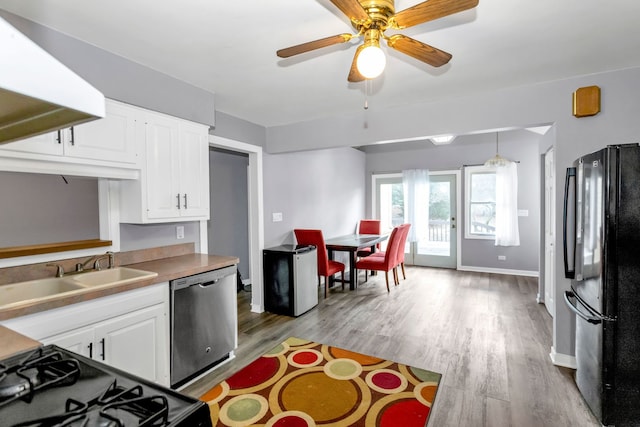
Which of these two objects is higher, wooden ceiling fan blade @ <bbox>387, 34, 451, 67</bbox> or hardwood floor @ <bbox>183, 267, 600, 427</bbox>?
wooden ceiling fan blade @ <bbox>387, 34, 451, 67</bbox>

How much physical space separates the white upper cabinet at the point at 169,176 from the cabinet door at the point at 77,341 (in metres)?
0.87

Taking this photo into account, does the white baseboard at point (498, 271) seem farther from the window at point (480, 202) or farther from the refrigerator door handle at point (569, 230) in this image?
the refrigerator door handle at point (569, 230)

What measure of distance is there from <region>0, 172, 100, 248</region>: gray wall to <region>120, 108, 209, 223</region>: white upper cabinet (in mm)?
991

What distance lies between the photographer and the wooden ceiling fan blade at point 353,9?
1292 millimetres

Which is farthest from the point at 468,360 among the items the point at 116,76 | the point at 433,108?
the point at 116,76

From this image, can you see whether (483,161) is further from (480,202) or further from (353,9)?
(353,9)

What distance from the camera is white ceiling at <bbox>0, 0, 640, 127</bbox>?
1722mm

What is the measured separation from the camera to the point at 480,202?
6141mm

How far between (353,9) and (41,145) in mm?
1869

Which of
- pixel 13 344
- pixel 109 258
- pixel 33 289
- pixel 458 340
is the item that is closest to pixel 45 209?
pixel 109 258

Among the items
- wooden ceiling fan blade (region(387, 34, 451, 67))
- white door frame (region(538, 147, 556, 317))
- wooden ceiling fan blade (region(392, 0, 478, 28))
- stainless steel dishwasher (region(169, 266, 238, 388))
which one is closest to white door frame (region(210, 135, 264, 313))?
stainless steel dishwasher (region(169, 266, 238, 388))

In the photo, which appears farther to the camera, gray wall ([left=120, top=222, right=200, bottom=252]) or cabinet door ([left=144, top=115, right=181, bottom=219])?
gray wall ([left=120, top=222, right=200, bottom=252])

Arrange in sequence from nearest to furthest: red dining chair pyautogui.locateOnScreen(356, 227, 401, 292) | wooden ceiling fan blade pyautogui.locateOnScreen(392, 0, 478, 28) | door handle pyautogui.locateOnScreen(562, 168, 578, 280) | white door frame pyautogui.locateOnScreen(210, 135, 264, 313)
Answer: wooden ceiling fan blade pyautogui.locateOnScreen(392, 0, 478, 28)
door handle pyautogui.locateOnScreen(562, 168, 578, 280)
white door frame pyautogui.locateOnScreen(210, 135, 264, 313)
red dining chair pyautogui.locateOnScreen(356, 227, 401, 292)

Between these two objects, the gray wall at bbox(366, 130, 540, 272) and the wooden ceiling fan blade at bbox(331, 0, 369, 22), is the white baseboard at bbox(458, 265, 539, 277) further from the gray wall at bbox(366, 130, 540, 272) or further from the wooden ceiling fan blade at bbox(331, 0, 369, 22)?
the wooden ceiling fan blade at bbox(331, 0, 369, 22)
